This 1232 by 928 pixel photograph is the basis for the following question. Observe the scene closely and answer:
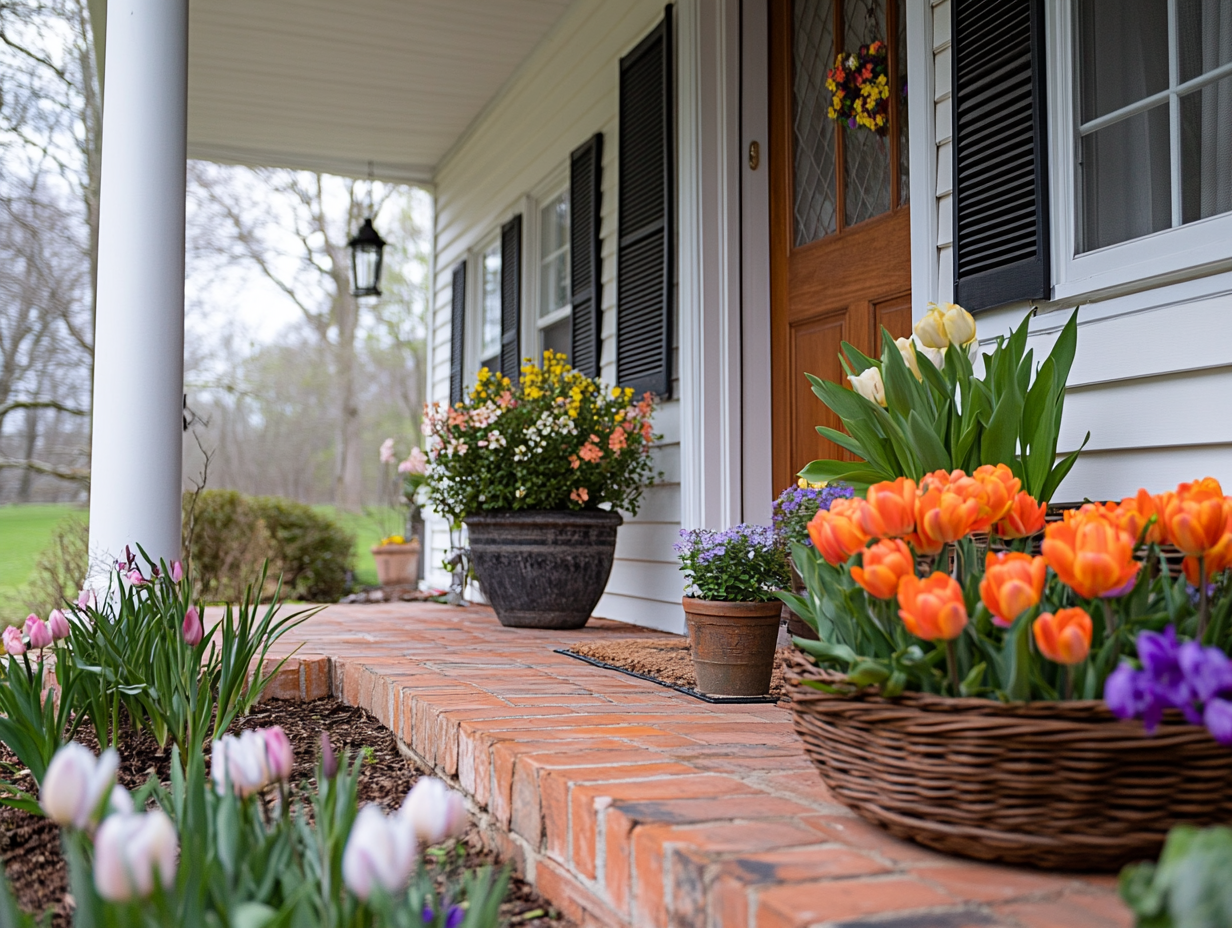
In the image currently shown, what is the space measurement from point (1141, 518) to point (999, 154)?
4.86 feet

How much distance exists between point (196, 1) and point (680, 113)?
279 centimetres

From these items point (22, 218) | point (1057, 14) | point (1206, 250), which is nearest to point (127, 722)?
point (1206, 250)

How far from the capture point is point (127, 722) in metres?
2.39

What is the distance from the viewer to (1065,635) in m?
1.03

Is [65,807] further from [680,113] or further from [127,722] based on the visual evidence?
[680,113]

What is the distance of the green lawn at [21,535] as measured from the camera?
11125 millimetres

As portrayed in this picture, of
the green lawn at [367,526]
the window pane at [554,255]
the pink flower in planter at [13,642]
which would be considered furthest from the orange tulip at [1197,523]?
the green lawn at [367,526]

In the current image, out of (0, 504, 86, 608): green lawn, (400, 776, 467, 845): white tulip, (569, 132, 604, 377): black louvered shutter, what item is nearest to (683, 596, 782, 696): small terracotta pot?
(400, 776, 467, 845): white tulip

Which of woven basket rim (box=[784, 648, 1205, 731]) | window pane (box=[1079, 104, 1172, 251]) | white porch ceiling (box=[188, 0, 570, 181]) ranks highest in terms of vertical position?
white porch ceiling (box=[188, 0, 570, 181])

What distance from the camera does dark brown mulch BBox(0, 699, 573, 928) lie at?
4.93ft

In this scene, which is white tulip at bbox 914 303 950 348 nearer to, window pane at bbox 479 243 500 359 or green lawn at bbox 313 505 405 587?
window pane at bbox 479 243 500 359

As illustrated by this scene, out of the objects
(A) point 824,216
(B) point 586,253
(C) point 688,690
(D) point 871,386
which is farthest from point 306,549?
(D) point 871,386

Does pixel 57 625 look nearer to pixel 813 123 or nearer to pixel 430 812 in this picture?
pixel 430 812

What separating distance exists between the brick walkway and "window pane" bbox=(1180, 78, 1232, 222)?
1316 millimetres
